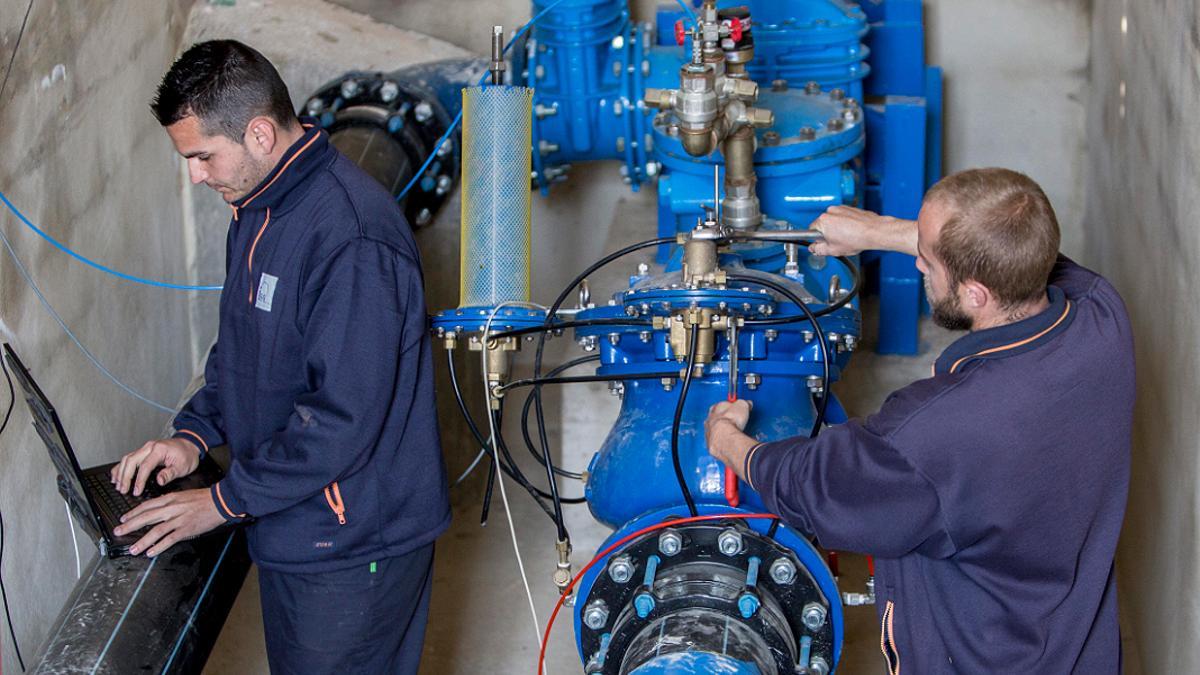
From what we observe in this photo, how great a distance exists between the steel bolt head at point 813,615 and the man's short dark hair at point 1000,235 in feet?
1.81

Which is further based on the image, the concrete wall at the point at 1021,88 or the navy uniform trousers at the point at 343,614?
the concrete wall at the point at 1021,88

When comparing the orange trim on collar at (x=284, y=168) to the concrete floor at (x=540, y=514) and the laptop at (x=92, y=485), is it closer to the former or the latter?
the laptop at (x=92, y=485)

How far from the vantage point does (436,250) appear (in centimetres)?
352

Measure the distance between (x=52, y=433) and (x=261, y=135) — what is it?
0.54 metres

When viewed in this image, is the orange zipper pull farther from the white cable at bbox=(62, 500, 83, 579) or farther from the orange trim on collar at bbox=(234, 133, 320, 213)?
the white cable at bbox=(62, 500, 83, 579)

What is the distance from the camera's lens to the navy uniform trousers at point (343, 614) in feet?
6.80

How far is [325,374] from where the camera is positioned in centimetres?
191

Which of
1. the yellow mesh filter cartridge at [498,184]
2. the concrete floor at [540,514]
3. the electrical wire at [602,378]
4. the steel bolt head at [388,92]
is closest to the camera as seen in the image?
the electrical wire at [602,378]

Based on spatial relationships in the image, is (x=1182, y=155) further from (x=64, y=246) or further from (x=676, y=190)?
(x=64, y=246)

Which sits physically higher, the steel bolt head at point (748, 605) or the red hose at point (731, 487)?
the red hose at point (731, 487)

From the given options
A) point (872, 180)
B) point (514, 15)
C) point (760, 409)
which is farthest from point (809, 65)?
point (760, 409)

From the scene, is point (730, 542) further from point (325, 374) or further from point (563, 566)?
point (325, 374)

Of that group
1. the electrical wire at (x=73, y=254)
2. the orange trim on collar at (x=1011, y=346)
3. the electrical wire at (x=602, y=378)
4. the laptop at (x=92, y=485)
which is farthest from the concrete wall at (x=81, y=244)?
the orange trim on collar at (x=1011, y=346)

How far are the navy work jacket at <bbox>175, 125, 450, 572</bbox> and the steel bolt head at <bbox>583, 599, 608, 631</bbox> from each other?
268mm
